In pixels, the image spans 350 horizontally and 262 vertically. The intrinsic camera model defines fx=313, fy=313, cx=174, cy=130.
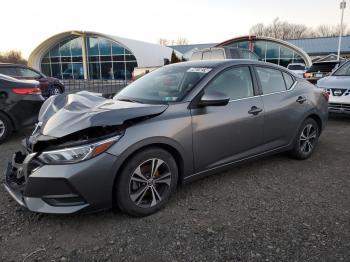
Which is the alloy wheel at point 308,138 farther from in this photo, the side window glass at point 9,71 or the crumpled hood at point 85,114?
the side window glass at point 9,71

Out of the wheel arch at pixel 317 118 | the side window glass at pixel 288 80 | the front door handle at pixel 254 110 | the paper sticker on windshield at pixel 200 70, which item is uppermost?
the paper sticker on windshield at pixel 200 70

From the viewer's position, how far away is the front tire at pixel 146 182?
295cm

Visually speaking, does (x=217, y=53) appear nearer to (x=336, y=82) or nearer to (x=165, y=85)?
(x=336, y=82)

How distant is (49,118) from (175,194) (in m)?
1.64

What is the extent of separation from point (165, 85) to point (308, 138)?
2515 millimetres

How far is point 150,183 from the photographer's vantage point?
10.3ft

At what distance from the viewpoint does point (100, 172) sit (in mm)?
2764

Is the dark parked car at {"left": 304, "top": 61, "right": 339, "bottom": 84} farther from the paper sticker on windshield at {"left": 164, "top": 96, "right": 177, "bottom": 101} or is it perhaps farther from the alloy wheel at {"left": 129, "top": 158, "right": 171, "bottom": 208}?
the alloy wheel at {"left": 129, "top": 158, "right": 171, "bottom": 208}

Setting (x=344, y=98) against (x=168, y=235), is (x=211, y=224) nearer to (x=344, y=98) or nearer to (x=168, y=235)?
(x=168, y=235)

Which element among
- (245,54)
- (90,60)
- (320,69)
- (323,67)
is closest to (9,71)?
(245,54)

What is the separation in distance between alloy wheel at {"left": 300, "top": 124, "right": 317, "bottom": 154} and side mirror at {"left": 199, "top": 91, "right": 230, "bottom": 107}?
76.6 inches

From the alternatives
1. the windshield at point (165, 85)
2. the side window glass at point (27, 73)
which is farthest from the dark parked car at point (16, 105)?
the side window glass at point (27, 73)

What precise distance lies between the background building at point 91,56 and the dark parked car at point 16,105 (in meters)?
28.4

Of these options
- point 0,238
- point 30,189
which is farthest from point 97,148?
point 0,238
